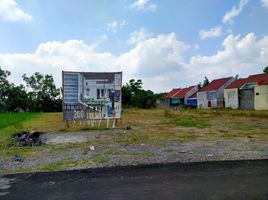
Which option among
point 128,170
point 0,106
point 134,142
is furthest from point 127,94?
point 128,170

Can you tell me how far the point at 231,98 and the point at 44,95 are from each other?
A: 1385 inches

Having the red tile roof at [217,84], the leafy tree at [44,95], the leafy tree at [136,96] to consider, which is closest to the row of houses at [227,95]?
the red tile roof at [217,84]

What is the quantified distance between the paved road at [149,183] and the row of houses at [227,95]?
38.6 metres

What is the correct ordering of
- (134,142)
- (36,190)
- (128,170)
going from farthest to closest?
1. (134,142)
2. (128,170)
3. (36,190)

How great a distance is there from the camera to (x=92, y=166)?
6590 mm

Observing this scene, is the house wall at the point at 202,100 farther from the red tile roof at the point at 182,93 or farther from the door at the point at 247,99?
the door at the point at 247,99

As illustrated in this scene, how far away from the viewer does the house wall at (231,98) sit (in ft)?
159

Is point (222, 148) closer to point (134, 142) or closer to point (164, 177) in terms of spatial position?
point (134, 142)

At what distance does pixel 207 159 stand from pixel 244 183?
7.42 ft

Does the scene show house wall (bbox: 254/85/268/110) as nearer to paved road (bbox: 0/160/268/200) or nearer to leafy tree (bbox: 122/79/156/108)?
leafy tree (bbox: 122/79/156/108)

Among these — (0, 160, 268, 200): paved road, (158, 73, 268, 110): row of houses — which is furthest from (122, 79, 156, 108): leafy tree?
(0, 160, 268, 200): paved road

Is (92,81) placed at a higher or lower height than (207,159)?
higher

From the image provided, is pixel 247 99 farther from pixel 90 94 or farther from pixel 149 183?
pixel 149 183

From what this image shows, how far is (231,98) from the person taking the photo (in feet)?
165
